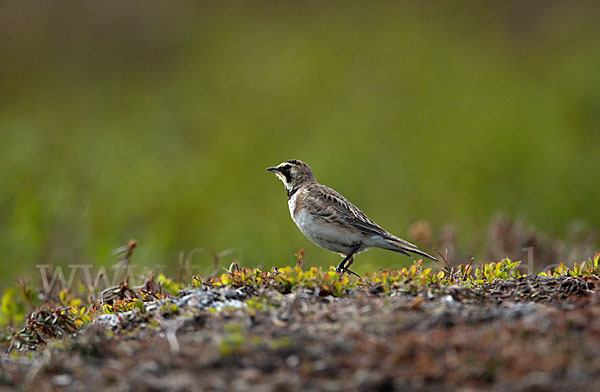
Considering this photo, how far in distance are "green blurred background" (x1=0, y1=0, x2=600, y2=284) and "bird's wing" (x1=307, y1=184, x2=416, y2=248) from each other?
290 cm

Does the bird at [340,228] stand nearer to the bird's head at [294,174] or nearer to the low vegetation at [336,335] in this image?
the bird's head at [294,174]

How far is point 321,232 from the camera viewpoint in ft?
25.2

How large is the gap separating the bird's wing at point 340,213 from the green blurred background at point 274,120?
2.90 meters

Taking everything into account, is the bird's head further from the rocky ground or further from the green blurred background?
the rocky ground

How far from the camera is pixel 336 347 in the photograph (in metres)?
4.32

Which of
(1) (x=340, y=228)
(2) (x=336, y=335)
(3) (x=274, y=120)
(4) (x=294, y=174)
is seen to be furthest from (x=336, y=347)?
(3) (x=274, y=120)

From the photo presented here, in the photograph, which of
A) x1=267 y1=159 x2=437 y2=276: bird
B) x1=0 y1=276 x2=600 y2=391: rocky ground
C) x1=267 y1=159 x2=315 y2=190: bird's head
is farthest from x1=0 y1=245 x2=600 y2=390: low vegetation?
x1=267 y1=159 x2=315 y2=190: bird's head

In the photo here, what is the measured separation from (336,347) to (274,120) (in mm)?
18684

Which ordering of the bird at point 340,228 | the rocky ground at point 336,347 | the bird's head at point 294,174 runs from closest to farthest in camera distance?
the rocky ground at point 336,347
the bird at point 340,228
the bird's head at point 294,174

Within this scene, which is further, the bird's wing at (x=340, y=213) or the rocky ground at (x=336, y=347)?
the bird's wing at (x=340, y=213)

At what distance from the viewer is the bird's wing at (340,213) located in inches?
301

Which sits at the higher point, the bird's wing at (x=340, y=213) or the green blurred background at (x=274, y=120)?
the green blurred background at (x=274, y=120)

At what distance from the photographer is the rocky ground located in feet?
13.1

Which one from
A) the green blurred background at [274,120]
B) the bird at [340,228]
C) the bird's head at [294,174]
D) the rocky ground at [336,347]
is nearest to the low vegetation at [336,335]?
the rocky ground at [336,347]
